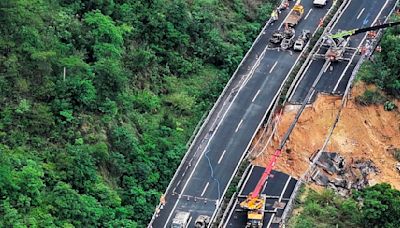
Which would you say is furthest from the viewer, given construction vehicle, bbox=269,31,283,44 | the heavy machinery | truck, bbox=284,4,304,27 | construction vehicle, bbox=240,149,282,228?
the heavy machinery

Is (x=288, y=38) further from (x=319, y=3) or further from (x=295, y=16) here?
(x=319, y=3)

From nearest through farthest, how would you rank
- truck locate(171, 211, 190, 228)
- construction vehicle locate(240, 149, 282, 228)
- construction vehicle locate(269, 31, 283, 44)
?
truck locate(171, 211, 190, 228), construction vehicle locate(240, 149, 282, 228), construction vehicle locate(269, 31, 283, 44)

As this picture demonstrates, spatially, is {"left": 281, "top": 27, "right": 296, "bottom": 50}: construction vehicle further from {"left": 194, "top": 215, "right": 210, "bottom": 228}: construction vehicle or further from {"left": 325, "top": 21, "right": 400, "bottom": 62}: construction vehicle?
{"left": 194, "top": 215, "right": 210, "bottom": 228}: construction vehicle

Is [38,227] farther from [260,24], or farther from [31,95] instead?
[260,24]

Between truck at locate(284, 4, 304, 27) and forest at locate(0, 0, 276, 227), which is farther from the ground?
truck at locate(284, 4, 304, 27)

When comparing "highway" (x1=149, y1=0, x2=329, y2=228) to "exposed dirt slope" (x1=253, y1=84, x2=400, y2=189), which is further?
"exposed dirt slope" (x1=253, y1=84, x2=400, y2=189)

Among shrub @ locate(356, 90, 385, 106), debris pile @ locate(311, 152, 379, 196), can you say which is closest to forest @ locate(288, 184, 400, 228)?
debris pile @ locate(311, 152, 379, 196)

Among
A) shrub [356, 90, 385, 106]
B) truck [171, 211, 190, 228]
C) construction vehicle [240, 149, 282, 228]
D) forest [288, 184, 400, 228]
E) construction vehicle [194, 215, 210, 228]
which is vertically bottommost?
truck [171, 211, 190, 228]

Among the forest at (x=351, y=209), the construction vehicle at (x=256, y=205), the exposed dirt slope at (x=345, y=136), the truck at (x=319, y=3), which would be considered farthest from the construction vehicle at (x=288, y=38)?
the forest at (x=351, y=209)
